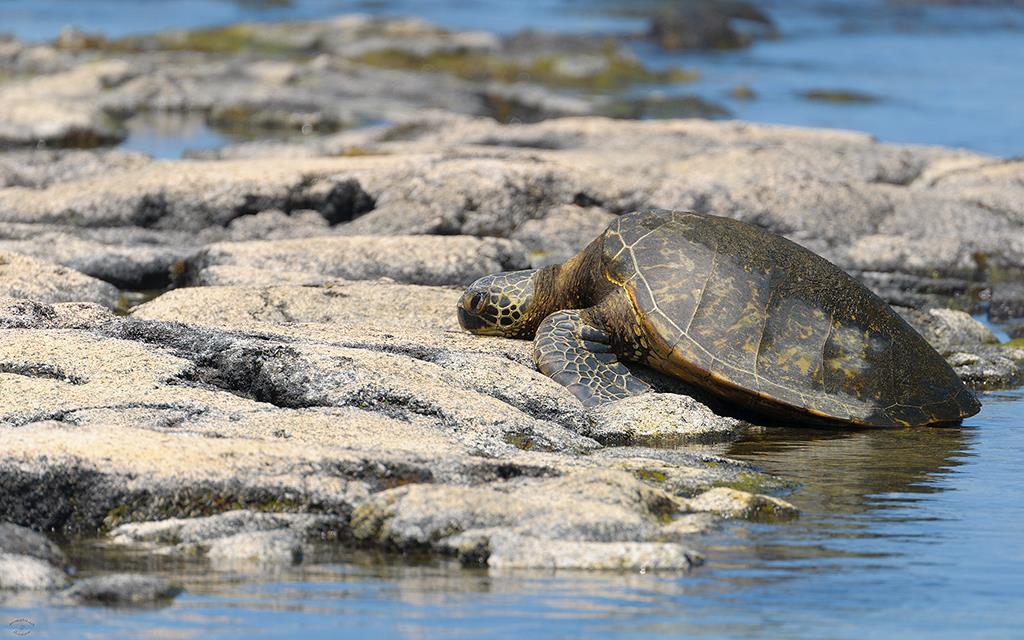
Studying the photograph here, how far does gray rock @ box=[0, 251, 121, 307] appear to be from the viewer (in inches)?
348

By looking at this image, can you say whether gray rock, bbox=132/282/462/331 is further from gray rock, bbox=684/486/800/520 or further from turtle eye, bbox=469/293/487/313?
gray rock, bbox=684/486/800/520

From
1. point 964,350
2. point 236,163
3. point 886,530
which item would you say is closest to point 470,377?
point 886,530

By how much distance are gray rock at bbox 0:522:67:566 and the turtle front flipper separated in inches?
114

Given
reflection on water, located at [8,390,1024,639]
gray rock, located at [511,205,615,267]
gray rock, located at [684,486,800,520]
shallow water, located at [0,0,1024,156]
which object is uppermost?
shallow water, located at [0,0,1024,156]

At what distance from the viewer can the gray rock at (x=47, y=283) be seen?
885 centimetres

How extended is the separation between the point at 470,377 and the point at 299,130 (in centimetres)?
1394

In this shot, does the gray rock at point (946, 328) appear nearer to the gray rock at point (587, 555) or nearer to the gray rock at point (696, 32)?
the gray rock at point (587, 555)

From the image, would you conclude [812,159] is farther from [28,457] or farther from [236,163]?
[28,457]

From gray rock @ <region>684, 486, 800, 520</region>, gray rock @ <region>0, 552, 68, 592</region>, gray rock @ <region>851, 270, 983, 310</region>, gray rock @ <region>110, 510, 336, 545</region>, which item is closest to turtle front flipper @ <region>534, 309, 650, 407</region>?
gray rock @ <region>684, 486, 800, 520</region>

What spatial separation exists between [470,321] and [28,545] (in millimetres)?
3837

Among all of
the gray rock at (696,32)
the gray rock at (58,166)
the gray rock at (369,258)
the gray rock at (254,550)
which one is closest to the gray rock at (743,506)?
the gray rock at (254,550)

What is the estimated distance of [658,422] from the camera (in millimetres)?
6969

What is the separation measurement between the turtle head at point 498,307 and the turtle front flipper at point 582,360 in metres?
0.43

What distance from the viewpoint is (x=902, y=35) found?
37.8m
